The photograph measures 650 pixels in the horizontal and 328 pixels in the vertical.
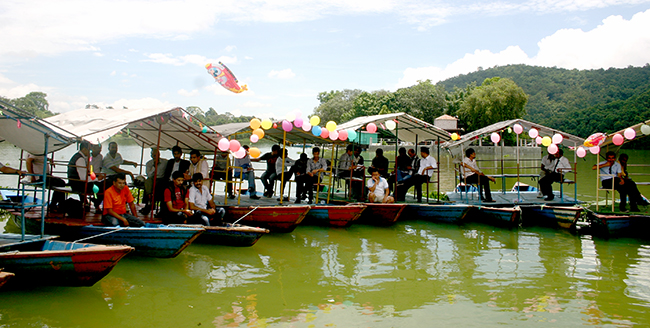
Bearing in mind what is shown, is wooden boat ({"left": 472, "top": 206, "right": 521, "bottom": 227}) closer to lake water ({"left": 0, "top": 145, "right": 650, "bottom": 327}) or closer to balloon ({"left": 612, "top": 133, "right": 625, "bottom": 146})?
lake water ({"left": 0, "top": 145, "right": 650, "bottom": 327})

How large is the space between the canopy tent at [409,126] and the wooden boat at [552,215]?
9.41 feet

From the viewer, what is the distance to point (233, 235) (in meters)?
8.34

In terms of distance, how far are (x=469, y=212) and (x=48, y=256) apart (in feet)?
32.1

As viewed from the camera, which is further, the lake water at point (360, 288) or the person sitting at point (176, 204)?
the person sitting at point (176, 204)

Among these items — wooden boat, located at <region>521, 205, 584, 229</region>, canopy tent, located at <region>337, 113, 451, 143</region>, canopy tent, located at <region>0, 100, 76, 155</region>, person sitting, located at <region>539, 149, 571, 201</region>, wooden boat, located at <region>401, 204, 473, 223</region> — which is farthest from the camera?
person sitting, located at <region>539, 149, 571, 201</region>

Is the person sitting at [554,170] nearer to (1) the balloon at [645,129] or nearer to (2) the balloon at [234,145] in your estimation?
(1) the balloon at [645,129]

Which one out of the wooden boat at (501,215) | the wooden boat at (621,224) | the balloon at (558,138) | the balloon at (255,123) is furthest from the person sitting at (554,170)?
the balloon at (255,123)

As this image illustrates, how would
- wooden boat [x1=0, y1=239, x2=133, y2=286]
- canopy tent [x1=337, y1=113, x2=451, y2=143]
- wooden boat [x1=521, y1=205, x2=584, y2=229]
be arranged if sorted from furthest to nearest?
canopy tent [x1=337, y1=113, x2=451, y2=143]
wooden boat [x1=521, y1=205, x2=584, y2=229]
wooden boat [x1=0, y1=239, x2=133, y2=286]

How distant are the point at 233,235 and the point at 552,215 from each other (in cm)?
791

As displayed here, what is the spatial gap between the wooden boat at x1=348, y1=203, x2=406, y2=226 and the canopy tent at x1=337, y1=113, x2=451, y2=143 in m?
2.02

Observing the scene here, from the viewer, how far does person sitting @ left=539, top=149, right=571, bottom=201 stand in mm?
11938

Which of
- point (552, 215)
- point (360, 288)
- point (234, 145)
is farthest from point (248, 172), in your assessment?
point (552, 215)

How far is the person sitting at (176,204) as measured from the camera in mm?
8078

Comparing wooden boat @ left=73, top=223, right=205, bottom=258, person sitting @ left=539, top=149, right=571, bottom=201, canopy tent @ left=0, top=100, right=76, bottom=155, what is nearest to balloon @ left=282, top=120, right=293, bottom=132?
wooden boat @ left=73, top=223, right=205, bottom=258
